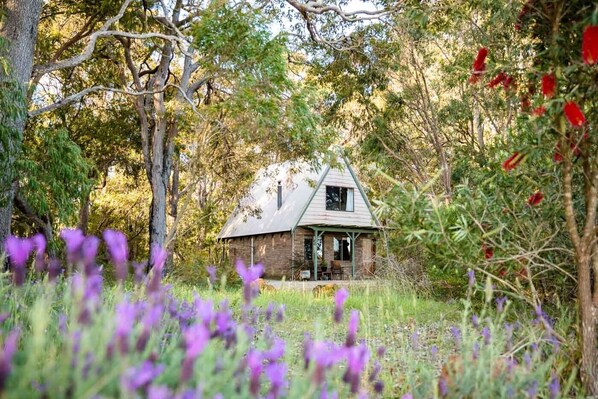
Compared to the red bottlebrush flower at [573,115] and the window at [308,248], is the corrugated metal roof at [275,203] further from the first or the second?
the red bottlebrush flower at [573,115]

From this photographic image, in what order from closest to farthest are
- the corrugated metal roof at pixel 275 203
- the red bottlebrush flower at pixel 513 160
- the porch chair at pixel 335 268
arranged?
the red bottlebrush flower at pixel 513 160, the corrugated metal roof at pixel 275 203, the porch chair at pixel 335 268

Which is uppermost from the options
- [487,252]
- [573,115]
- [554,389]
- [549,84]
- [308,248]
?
[549,84]

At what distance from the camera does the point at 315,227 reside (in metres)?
25.0

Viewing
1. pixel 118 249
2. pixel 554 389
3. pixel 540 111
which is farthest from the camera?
pixel 540 111

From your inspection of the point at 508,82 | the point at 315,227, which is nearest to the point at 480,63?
the point at 508,82

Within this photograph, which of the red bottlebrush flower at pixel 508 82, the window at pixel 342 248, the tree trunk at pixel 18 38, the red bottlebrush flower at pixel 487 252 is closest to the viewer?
the red bottlebrush flower at pixel 508 82

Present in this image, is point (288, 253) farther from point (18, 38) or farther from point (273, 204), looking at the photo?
point (18, 38)

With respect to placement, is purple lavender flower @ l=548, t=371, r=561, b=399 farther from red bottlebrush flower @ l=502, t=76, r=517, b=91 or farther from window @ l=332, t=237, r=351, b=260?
window @ l=332, t=237, r=351, b=260

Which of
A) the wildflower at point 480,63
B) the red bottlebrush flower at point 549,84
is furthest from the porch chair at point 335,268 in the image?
the red bottlebrush flower at point 549,84

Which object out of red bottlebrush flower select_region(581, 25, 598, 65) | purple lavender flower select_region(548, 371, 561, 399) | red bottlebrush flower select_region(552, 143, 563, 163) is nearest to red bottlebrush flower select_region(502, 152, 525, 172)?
red bottlebrush flower select_region(552, 143, 563, 163)

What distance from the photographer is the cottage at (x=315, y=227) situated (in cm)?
2483

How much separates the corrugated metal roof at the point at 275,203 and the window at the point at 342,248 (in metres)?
1.38

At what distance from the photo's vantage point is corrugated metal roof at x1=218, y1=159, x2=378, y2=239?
24234mm

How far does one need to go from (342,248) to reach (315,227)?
2937 mm
